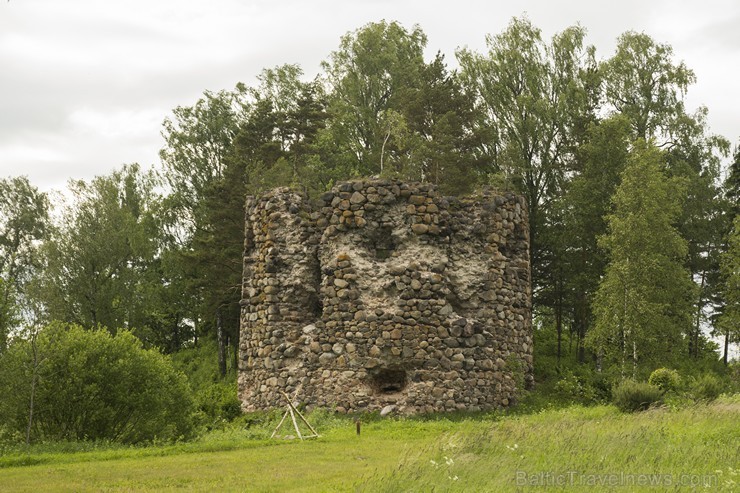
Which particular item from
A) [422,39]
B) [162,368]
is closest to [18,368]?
[162,368]

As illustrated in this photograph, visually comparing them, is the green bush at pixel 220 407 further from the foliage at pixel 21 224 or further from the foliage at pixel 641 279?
the foliage at pixel 21 224

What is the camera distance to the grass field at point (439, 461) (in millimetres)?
9844

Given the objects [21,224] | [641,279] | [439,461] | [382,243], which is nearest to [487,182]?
[641,279]

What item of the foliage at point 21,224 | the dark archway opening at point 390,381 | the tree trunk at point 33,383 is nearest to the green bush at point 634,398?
the dark archway opening at point 390,381

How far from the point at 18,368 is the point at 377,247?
8720mm

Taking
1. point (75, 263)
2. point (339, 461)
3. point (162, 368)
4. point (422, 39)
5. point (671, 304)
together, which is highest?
point (422, 39)

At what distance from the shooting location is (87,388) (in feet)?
50.6

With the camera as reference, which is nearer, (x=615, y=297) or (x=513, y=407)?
(x=513, y=407)

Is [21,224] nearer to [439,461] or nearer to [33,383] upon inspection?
[33,383]

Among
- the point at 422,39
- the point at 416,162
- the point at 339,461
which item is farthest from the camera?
the point at 422,39

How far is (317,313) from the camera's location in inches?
843

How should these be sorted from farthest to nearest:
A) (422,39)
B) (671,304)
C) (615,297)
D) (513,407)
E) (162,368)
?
(422,39) → (671,304) → (615,297) → (513,407) → (162,368)

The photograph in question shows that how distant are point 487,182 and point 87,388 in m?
20.1

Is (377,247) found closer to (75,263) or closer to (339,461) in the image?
(339,461)
